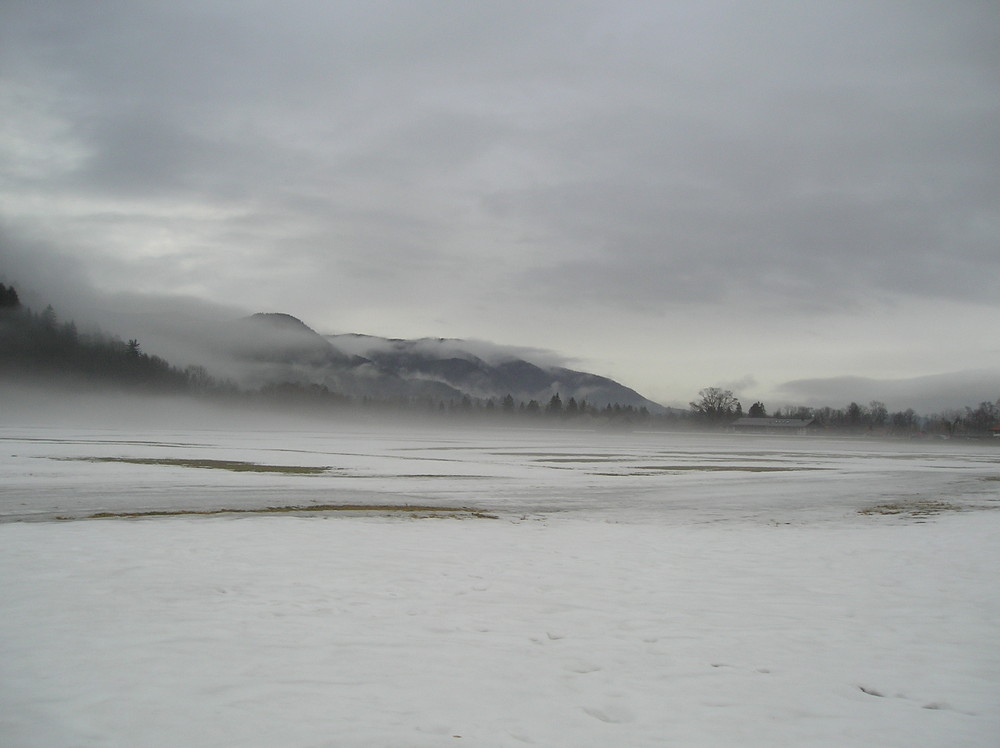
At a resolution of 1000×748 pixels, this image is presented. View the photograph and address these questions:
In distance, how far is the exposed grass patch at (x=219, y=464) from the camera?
35688 millimetres

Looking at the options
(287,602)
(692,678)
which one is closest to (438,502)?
(287,602)

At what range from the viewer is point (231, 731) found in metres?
5.41

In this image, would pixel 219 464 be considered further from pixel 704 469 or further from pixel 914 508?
pixel 914 508

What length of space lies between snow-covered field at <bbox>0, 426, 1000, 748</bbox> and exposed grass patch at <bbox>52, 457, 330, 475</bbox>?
1719cm

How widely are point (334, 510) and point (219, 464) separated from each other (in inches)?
849

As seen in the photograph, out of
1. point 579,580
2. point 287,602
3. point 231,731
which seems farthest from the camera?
point 579,580

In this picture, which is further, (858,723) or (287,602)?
(287,602)

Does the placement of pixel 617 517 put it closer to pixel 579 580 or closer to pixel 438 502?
pixel 438 502

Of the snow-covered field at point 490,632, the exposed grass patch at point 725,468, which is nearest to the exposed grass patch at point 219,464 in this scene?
the snow-covered field at point 490,632

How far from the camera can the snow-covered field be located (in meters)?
5.75

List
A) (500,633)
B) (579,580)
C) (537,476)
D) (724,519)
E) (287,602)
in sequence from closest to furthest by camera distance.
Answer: (500,633)
(287,602)
(579,580)
(724,519)
(537,476)

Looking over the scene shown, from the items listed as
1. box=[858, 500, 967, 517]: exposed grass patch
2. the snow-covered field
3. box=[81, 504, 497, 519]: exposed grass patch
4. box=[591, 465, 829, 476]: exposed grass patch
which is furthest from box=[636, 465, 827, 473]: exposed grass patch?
box=[81, 504, 497, 519]: exposed grass patch

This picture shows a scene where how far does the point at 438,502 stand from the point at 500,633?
50.3 ft

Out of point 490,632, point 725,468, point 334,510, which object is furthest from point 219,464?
point 490,632
